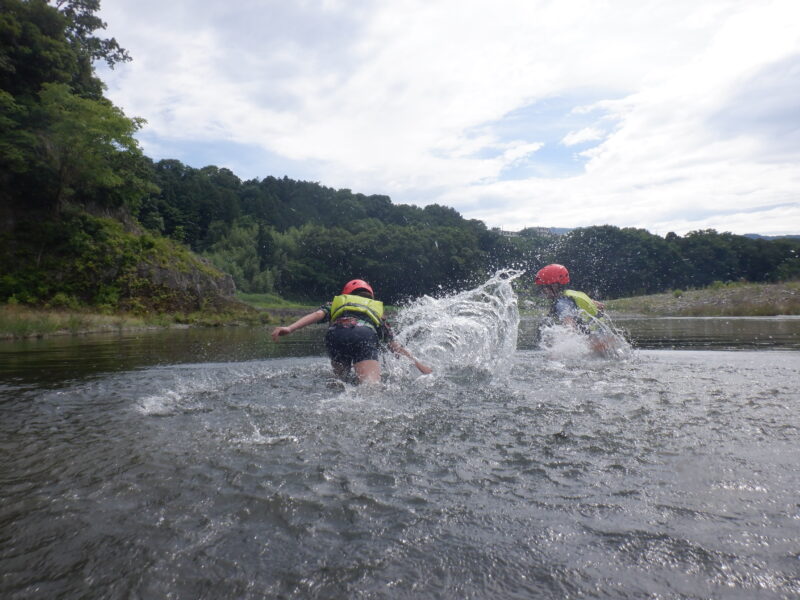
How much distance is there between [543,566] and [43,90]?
39.6m

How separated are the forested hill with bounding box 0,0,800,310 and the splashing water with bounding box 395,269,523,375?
81.1 feet

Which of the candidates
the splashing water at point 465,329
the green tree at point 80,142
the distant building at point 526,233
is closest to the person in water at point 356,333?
the splashing water at point 465,329

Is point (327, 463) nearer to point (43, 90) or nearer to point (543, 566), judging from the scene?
point (543, 566)

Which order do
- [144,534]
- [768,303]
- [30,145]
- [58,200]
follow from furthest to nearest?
[58,200] < [30,145] < [768,303] < [144,534]

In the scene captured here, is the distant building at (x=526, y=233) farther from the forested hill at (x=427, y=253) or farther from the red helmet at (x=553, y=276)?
the red helmet at (x=553, y=276)

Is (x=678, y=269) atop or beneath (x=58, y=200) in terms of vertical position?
beneath

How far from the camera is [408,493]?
9.22 feet

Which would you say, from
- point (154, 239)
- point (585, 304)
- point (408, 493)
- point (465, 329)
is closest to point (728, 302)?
point (585, 304)

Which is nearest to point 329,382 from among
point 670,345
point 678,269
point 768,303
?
point 670,345

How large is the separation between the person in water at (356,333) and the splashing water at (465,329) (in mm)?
1713

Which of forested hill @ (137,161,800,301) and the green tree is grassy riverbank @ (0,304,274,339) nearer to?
the green tree

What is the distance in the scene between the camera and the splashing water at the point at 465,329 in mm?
9117

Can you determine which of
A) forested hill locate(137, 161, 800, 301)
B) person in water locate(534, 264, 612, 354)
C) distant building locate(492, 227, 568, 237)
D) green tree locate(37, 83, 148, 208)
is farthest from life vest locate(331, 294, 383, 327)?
distant building locate(492, 227, 568, 237)

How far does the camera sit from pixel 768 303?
84.2 ft
